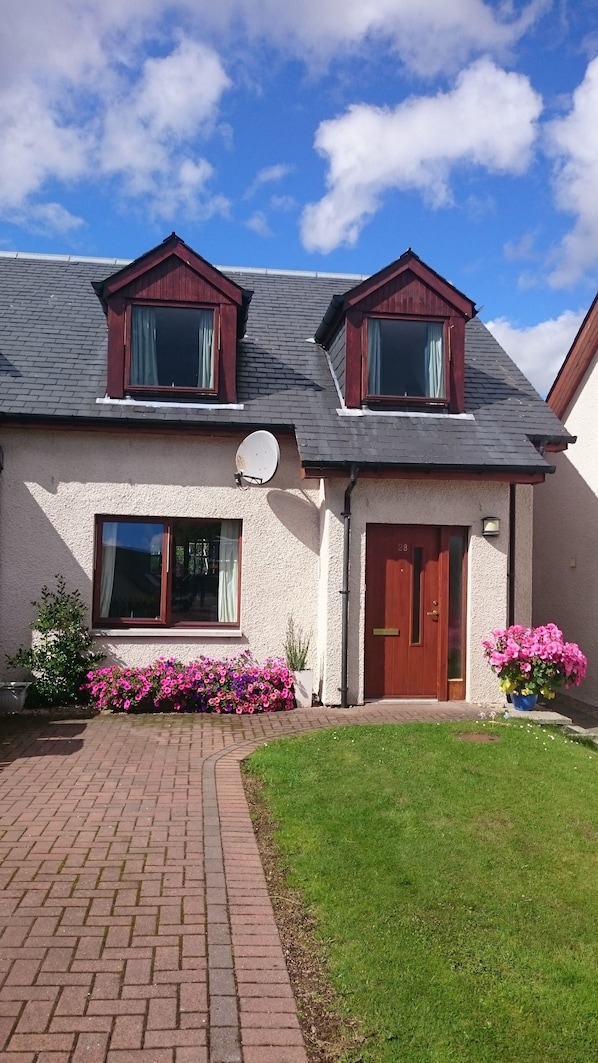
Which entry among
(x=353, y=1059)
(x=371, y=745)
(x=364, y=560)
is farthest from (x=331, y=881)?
(x=364, y=560)

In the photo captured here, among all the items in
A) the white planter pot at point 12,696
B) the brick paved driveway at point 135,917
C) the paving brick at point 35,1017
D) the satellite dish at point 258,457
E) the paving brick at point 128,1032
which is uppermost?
the satellite dish at point 258,457

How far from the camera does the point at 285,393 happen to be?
11.6 metres

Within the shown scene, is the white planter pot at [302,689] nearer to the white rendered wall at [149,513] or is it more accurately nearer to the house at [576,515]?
the white rendered wall at [149,513]

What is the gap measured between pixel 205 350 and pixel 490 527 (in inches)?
192

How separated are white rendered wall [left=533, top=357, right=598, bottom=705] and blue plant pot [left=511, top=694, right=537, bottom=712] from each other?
221 centimetres

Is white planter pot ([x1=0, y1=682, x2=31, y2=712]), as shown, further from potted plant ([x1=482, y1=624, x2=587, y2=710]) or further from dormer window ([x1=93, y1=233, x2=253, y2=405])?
potted plant ([x1=482, y1=624, x2=587, y2=710])

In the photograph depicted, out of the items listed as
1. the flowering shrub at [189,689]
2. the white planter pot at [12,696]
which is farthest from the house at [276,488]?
the white planter pot at [12,696]

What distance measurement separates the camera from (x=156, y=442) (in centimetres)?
1084

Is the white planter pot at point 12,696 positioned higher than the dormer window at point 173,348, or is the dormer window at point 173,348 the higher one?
the dormer window at point 173,348

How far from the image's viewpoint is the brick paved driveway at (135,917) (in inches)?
128

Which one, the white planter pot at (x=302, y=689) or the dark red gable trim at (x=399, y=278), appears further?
the dark red gable trim at (x=399, y=278)

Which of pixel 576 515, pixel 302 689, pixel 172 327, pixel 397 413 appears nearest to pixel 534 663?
pixel 302 689

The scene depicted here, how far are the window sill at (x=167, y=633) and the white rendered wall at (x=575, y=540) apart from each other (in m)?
5.39

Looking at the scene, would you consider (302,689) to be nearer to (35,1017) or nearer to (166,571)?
(166,571)
